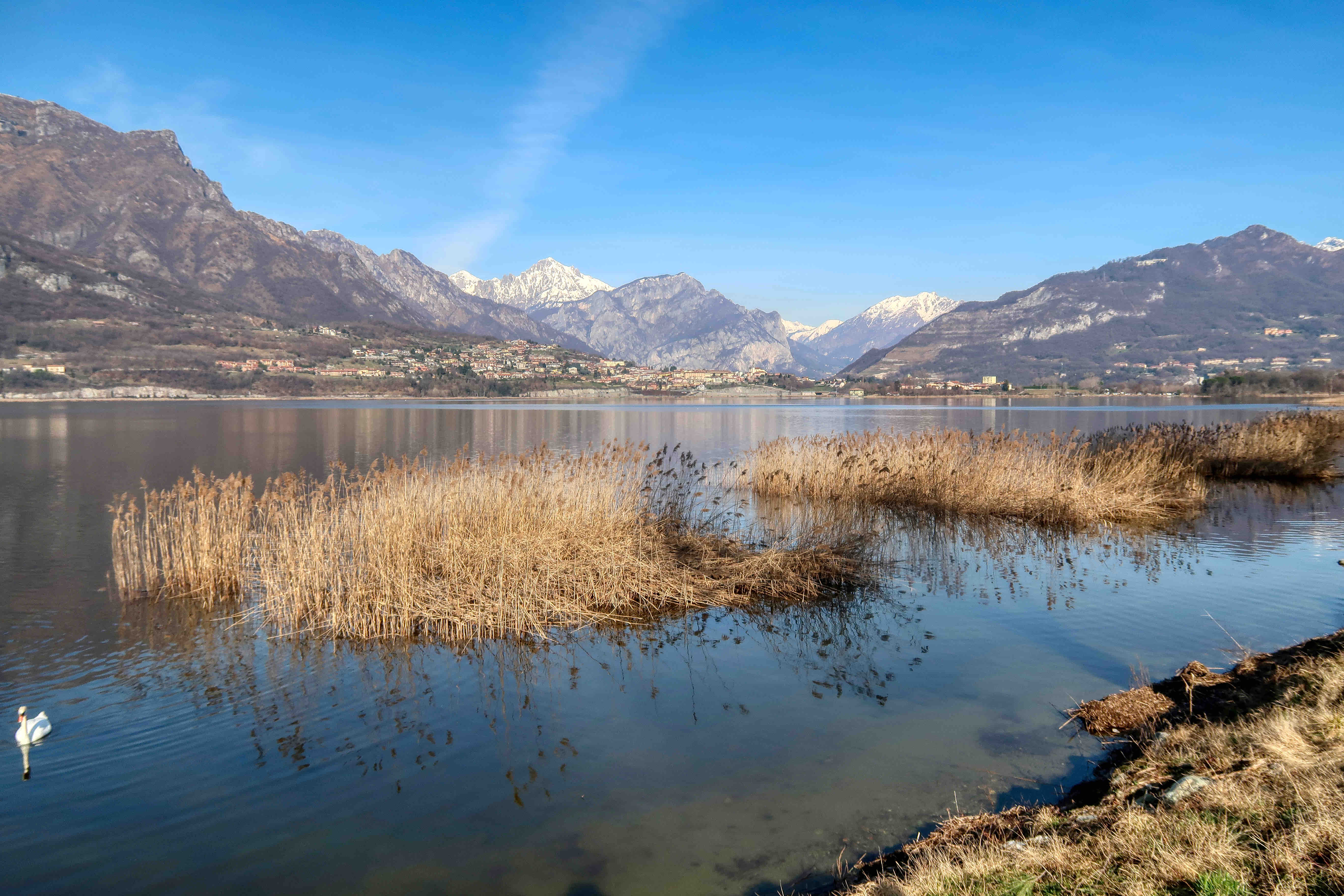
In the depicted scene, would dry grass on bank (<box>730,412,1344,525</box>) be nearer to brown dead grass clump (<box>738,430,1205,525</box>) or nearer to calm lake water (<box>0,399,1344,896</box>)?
brown dead grass clump (<box>738,430,1205,525</box>)

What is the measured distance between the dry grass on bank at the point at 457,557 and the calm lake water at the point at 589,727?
0.61 m

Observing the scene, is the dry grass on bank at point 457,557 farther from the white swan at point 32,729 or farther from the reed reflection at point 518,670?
the white swan at point 32,729

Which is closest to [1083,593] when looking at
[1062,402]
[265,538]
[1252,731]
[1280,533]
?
[1252,731]

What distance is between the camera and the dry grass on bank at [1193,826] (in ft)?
10.6

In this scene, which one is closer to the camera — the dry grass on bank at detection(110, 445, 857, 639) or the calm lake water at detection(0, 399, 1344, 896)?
the calm lake water at detection(0, 399, 1344, 896)

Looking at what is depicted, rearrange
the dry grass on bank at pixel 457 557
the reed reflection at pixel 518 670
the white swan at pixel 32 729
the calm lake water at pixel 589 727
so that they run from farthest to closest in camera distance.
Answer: the dry grass on bank at pixel 457 557
the reed reflection at pixel 518 670
the white swan at pixel 32 729
the calm lake water at pixel 589 727

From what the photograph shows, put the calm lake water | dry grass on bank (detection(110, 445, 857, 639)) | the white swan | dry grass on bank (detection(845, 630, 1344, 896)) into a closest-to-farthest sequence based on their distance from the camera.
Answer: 1. dry grass on bank (detection(845, 630, 1344, 896))
2. the calm lake water
3. the white swan
4. dry grass on bank (detection(110, 445, 857, 639))

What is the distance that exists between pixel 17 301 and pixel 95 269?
36979 mm

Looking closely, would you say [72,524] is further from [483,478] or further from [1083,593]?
[1083,593]

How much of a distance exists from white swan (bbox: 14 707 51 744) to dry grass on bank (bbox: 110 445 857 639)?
9.31 feet

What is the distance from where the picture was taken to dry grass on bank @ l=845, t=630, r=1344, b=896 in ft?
10.6

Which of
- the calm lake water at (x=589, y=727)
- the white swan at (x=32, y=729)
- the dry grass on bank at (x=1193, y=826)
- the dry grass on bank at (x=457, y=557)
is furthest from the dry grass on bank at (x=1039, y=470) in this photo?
the white swan at (x=32, y=729)

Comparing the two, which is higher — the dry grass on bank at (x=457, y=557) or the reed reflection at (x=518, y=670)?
the dry grass on bank at (x=457, y=557)

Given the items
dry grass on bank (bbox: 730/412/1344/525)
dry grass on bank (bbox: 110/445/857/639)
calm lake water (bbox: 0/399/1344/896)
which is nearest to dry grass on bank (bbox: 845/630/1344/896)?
calm lake water (bbox: 0/399/1344/896)
